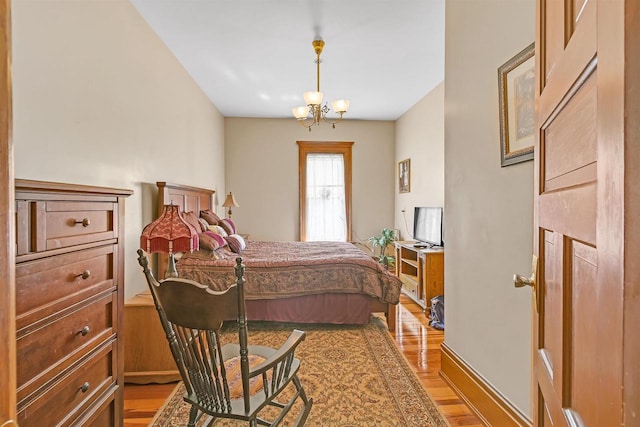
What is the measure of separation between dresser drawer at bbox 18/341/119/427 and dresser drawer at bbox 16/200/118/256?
1.47ft

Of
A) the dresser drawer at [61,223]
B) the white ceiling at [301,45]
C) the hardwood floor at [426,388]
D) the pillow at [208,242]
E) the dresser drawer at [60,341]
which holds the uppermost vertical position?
the white ceiling at [301,45]

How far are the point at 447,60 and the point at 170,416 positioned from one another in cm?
287

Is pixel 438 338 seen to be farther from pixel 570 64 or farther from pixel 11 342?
pixel 11 342

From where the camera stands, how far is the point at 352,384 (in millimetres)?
2316

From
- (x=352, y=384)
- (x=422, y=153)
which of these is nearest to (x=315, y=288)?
(x=352, y=384)

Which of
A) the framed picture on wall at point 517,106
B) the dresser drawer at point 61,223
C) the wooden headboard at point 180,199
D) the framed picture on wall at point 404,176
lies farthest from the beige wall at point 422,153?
the dresser drawer at point 61,223

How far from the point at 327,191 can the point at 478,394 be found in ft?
16.2

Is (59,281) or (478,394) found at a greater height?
(59,281)

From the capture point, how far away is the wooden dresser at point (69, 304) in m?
1.02

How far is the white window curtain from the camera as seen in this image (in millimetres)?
6594

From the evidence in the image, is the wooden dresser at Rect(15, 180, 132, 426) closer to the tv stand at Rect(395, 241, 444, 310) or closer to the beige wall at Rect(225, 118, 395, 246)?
the tv stand at Rect(395, 241, 444, 310)

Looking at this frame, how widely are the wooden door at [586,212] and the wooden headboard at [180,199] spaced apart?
3.10 metres

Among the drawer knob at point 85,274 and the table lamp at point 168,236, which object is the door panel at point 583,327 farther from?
the table lamp at point 168,236

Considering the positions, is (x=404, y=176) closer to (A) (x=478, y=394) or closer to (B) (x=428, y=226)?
(B) (x=428, y=226)
